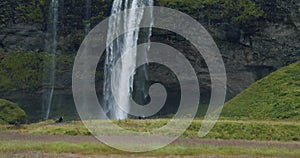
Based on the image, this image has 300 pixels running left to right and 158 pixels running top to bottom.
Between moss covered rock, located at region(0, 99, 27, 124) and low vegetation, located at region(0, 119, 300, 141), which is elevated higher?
low vegetation, located at region(0, 119, 300, 141)

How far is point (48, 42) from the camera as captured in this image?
58.5m

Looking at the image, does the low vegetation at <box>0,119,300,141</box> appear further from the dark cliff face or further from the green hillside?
the dark cliff face

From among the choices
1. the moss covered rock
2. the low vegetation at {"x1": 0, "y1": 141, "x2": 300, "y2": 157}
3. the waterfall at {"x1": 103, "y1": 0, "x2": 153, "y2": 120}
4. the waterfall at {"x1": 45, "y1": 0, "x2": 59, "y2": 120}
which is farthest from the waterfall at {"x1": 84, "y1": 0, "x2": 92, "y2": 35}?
the low vegetation at {"x1": 0, "y1": 141, "x2": 300, "y2": 157}

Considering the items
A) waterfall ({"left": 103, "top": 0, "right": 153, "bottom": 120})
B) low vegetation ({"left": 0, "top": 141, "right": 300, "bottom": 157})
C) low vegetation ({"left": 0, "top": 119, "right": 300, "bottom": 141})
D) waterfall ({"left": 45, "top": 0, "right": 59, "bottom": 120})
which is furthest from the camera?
waterfall ({"left": 45, "top": 0, "right": 59, "bottom": 120})

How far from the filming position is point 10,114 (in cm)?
4734

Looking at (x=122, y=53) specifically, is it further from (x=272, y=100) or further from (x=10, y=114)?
(x=272, y=100)

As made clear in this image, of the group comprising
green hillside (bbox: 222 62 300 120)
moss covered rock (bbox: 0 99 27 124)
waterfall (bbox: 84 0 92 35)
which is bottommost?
moss covered rock (bbox: 0 99 27 124)

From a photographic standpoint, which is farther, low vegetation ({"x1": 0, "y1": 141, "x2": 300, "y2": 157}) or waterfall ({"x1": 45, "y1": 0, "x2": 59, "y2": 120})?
waterfall ({"x1": 45, "y1": 0, "x2": 59, "y2": 120})

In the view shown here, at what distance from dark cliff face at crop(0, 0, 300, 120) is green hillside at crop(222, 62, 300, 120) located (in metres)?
10.4

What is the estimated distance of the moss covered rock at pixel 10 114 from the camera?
46.3 meters

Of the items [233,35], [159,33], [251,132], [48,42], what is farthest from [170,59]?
[251,132]

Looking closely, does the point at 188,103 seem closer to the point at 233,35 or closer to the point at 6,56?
the point at 233,35

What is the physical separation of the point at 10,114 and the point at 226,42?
2455cm

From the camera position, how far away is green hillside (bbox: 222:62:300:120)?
3847cm
